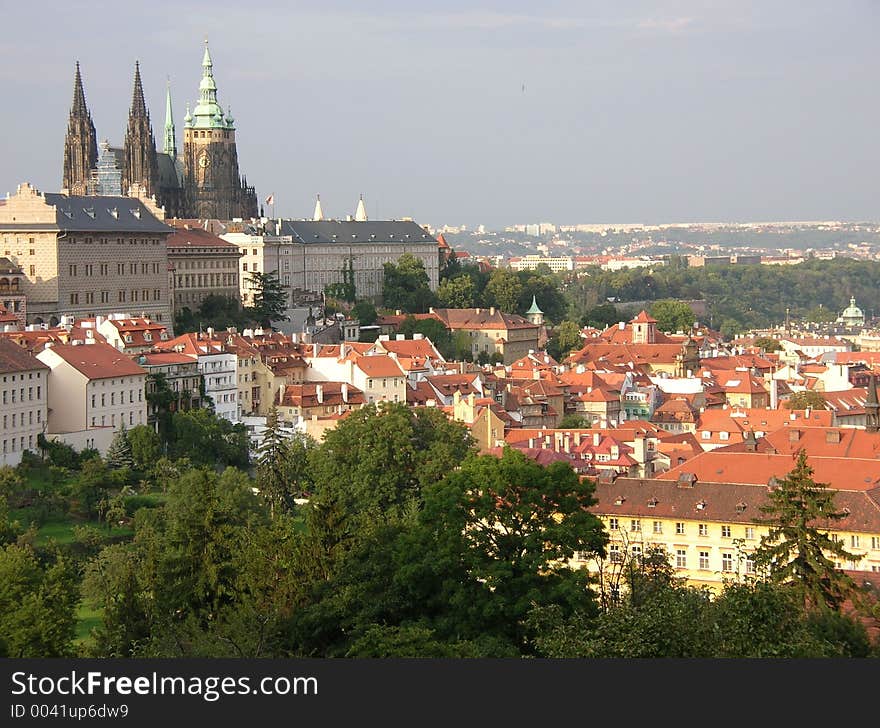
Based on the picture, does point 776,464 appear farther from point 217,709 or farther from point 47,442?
point 217,709

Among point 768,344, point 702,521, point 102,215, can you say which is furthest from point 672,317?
point 702,521

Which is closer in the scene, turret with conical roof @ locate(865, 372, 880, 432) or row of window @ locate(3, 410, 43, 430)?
row of window @ locate(3, 410, 43, 430)

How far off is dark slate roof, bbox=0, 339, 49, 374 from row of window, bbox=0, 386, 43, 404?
57cm

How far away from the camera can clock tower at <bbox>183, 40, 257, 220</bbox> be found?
116625 millimetres

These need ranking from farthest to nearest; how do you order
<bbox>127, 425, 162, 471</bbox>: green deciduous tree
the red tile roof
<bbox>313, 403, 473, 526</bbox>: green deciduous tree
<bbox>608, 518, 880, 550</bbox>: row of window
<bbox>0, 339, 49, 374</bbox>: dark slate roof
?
the red tile roof → <bbox>127, 425, 162, 471</bbox>: green deciduous tree → <bbox>0, 339, 49, 374</bbox>: dark slate roof → <bbox>313, 403, 473, 526</bbox>: green deciduous tree → <bbox>608, 518, 880, 550</bbox>: row of window

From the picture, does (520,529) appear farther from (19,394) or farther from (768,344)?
(768,344)

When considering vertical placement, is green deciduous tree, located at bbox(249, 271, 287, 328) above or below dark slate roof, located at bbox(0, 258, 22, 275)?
below

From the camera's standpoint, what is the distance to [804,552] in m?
25.0

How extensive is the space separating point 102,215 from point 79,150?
3358cm

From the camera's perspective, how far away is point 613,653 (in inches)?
683

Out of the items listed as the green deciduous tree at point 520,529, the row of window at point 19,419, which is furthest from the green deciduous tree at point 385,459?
the green deciduous tree at point 520,529

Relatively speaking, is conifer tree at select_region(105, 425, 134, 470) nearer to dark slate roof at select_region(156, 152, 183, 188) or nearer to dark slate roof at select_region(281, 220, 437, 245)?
dark slate roof at select_region(281, 220, 437, 245)

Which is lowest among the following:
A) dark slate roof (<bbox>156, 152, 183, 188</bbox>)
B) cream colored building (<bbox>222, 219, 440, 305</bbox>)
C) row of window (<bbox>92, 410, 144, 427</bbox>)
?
row of window (<bbox>92, 410, 144, 427</bbox>)

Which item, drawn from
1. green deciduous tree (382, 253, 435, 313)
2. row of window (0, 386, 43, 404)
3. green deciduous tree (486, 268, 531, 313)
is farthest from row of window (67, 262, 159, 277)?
green deciduous tree (486, 268, 531, 313)
